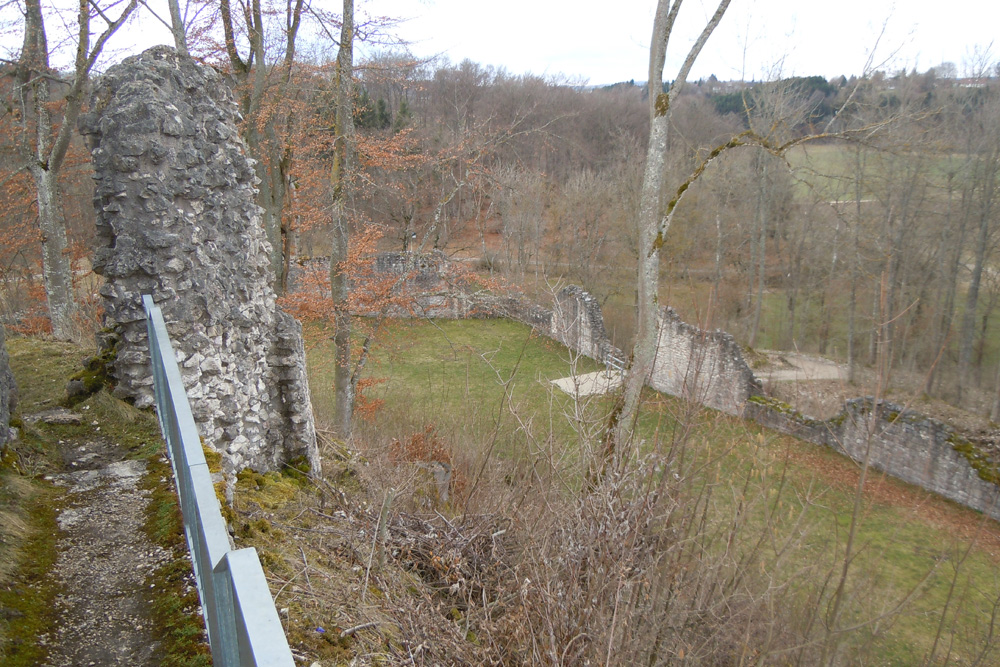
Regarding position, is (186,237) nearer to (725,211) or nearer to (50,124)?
(50,124)

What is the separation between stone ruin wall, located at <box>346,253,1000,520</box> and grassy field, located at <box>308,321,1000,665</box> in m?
0.40

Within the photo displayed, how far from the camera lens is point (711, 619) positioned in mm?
5008

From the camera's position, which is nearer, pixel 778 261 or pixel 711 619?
pixel 711 619

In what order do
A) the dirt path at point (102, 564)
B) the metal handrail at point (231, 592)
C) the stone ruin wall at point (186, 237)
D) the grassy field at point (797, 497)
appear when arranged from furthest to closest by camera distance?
1. the grassy field at point (797, 497)
2. the stone ruin wall at point (186, 237)
3. the dirt path at point (102, 564)
4. the metal handrail at point (231, 592)

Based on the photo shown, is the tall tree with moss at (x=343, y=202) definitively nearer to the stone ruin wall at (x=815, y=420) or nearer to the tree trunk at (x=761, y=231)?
the stone ruin wall at (x=815, y=420)

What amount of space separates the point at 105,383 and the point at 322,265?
70.2ft

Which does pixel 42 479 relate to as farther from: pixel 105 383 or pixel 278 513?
pixel 278 513

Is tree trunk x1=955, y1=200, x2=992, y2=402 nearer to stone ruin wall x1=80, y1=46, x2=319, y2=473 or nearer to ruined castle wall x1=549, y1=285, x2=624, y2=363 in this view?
ruined castle wall x1=549, y1=285, x2=624, y2=363

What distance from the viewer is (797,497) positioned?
7.52 metres

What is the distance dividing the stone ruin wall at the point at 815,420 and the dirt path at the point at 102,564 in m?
5.70

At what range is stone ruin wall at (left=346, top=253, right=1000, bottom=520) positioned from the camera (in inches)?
506

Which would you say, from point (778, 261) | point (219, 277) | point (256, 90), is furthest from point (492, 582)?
point (778, 261)

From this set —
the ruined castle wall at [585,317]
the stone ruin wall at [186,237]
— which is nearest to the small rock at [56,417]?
the stone ruin wall at [186,237]

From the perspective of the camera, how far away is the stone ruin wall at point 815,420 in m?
12.9
